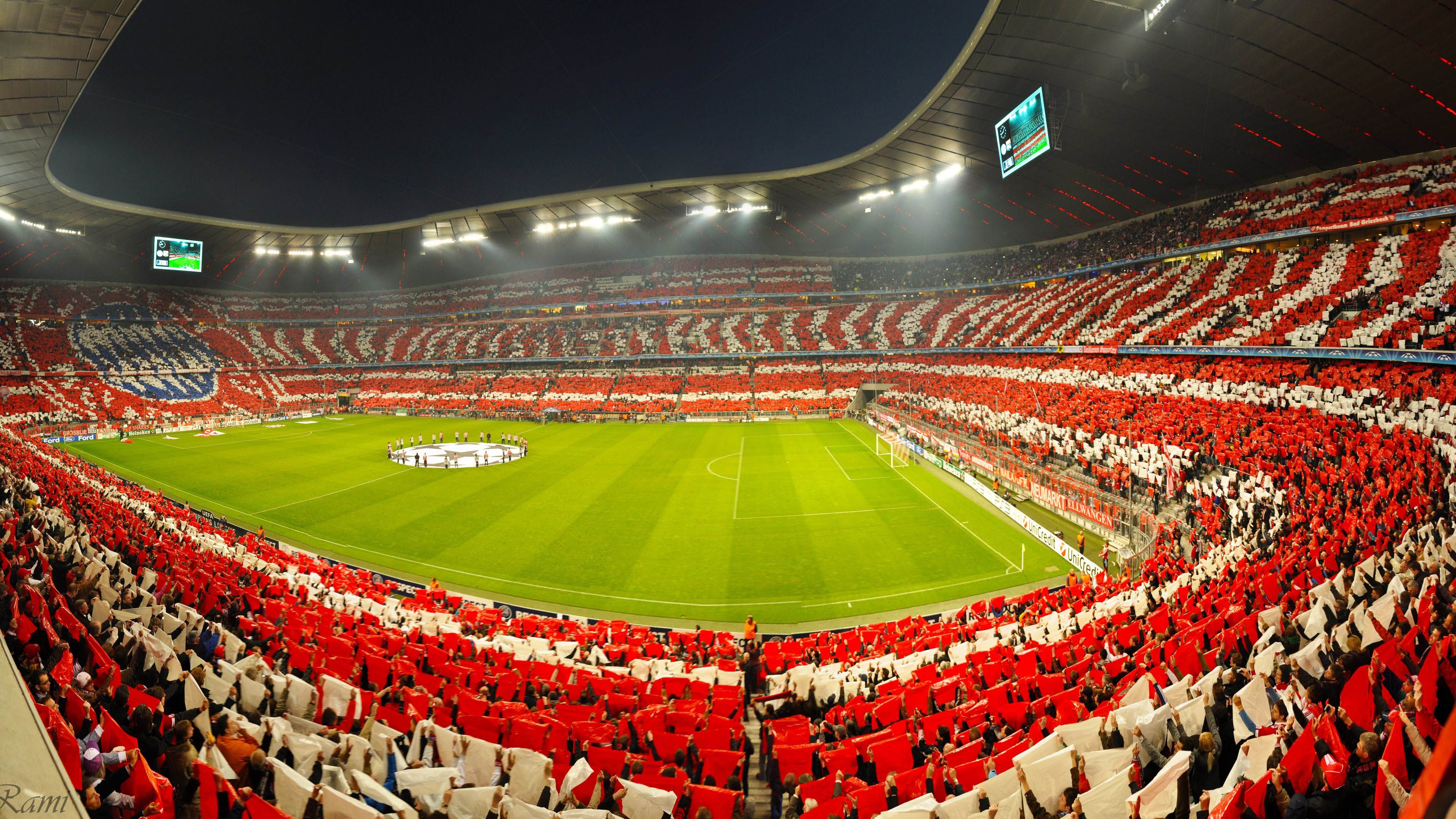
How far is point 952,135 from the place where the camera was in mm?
35312

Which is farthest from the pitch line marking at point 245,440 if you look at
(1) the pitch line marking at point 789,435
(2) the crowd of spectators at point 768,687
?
(1) the pitch line marking at point 789,435

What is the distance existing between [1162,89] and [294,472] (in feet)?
145

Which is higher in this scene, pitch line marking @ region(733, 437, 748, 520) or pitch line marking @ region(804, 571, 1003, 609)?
pitch line marking @ region(733, 437, 748, 520)

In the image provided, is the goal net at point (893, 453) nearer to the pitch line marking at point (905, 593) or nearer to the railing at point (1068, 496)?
the railing at point (1068, 496)

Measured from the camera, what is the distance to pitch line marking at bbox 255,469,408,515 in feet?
72.2

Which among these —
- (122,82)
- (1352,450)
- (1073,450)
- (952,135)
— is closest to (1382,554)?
(1352,450)

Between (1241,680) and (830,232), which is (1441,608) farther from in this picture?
(830,232)

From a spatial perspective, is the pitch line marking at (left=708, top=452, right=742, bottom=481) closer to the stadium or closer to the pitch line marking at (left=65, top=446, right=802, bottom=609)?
the stadium

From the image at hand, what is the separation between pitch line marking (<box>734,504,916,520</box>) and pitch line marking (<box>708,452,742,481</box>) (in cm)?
552

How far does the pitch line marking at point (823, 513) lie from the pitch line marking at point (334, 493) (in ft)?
56.8

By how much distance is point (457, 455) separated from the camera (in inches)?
1249

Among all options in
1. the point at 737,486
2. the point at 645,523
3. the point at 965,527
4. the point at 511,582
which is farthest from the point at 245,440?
the point at 965,527

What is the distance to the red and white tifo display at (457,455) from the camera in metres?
29.8

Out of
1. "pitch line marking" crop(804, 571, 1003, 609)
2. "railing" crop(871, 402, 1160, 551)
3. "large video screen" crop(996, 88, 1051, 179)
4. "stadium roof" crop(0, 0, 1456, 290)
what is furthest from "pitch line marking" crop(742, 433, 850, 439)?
"pitch line marking" crop(804, 571, 1003, 609)
